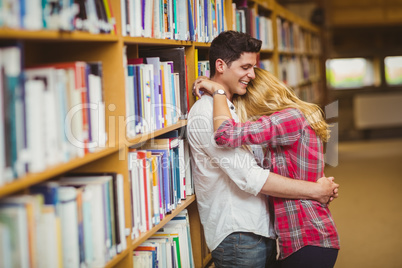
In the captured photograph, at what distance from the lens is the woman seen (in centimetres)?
197

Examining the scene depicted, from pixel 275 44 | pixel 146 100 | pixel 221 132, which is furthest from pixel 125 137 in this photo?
pixel 275 44

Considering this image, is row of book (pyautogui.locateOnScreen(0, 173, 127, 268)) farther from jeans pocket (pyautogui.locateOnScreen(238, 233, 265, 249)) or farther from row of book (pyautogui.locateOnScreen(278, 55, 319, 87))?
row of book (pyautogui.locateOnScreen(278, 55, 319, 87))

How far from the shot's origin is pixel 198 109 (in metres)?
2.14

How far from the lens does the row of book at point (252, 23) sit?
338 centimetres

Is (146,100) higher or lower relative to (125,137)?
higher

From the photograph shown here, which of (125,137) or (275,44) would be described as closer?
(125,137)

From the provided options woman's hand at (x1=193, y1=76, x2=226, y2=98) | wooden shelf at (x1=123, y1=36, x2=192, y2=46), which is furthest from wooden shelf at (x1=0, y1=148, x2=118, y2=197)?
woman's hand at (x1=193, y1=76, x2=226, y2=98)

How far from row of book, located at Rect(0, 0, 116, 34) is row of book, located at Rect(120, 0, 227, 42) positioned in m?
0.13

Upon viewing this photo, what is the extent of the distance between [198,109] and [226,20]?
1071 millimetres

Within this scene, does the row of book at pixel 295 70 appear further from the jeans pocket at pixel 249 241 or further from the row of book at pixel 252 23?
the jeans pocket at pixel 249 241

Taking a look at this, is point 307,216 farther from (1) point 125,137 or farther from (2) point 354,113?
(2) point 354,113

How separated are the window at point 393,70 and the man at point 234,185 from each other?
27.8 feet

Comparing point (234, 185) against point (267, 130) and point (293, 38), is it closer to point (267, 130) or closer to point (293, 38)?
point (267, 130)

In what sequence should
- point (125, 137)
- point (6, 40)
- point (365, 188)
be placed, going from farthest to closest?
point (365, 188)
point (125, 137)
point (6, 40)
